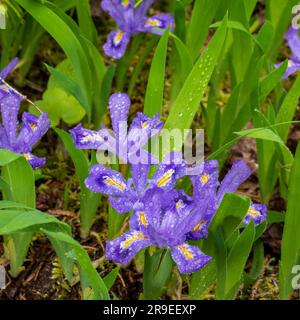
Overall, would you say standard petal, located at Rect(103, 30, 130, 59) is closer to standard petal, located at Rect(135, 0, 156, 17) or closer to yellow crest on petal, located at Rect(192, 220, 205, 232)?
standard petal, located at Rect(135, 0, 156, 17)

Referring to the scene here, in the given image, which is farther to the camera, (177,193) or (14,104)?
(14,104)

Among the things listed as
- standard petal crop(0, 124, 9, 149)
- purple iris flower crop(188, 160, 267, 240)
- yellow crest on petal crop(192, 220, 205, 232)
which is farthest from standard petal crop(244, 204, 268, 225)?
standard petal crop(0, 124, 9, 149)

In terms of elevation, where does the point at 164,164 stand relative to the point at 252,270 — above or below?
above

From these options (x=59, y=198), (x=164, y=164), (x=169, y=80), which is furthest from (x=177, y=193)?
(x=169, y=80)

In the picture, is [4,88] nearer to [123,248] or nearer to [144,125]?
[144,125]

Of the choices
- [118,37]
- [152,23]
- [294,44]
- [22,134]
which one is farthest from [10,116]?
[294,44]

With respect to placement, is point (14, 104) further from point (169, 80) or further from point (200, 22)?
point (169, 80)
